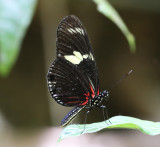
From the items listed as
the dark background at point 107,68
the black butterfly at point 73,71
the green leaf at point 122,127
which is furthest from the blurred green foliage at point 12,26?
the dark background at point 107,68

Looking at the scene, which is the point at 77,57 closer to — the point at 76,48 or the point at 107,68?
the point at 76,48

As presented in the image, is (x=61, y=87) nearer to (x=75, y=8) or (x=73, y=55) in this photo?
(x=73, y=55)

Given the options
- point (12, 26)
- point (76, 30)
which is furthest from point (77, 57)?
point (12, 26)

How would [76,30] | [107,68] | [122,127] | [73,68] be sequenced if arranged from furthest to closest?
[107,68] → [73,68] → [76,30] → [122,127]

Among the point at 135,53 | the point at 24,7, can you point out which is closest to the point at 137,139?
the point at 135,53

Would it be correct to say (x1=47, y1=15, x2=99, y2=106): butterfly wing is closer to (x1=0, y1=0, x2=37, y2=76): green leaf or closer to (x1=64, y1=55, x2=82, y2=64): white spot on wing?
(x1=64, y1=55, x2=82, y2=64): white spot on wing

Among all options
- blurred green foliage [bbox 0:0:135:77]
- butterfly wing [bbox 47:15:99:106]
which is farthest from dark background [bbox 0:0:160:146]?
blurred green foliage [bbox 0:0:135:77]
